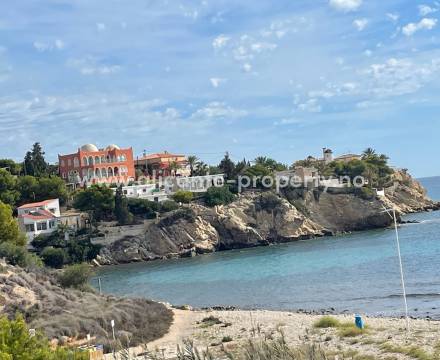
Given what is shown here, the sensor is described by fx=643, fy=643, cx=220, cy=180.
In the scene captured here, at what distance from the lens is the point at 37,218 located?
68.6 m

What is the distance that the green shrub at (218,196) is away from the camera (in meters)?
74.6

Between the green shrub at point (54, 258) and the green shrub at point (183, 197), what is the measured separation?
16778 mm

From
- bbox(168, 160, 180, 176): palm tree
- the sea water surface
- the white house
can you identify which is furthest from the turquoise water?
bbox(168, 160, 180, 176): palm tree

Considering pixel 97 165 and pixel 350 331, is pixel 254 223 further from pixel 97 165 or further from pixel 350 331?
pixel 350 331

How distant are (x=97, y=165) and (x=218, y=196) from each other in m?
20.4

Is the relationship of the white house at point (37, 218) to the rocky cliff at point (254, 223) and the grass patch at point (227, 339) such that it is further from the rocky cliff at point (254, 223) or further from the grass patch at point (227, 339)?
the grass patch at point (227, 339)

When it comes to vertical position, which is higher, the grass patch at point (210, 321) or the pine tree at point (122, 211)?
the pine tree at point (122, 211)

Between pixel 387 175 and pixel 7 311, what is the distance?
76.0 meters

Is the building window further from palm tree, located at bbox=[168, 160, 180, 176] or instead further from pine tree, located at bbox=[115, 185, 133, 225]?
palm tree, located at bbox=[168, 160, 180, 176]

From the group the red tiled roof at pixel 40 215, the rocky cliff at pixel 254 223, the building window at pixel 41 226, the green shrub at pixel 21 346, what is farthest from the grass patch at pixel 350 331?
the building window at pixel 41 226

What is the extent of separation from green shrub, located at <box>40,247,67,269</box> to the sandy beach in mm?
33171

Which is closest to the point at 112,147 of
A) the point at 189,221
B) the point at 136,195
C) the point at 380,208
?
the point at 136,195

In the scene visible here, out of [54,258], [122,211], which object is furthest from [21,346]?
[122,211]

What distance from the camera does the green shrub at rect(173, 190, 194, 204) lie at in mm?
75562
